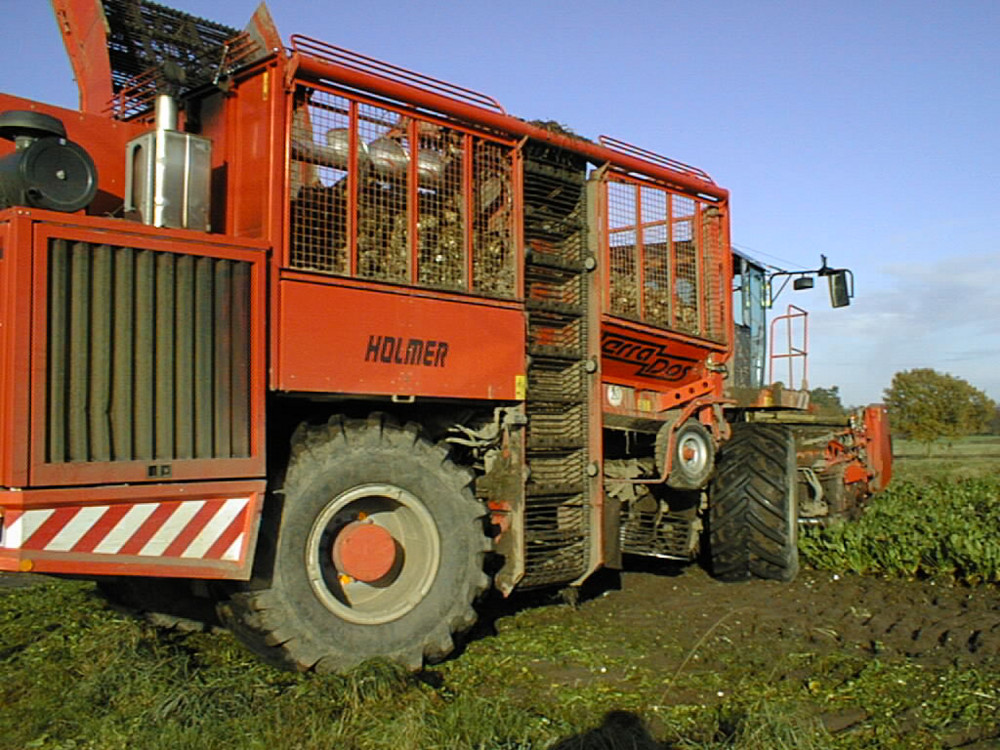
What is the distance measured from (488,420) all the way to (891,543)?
4.34 meters

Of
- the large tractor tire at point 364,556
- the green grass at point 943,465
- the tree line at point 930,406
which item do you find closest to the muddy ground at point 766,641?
the large tractor tire at point 364,556

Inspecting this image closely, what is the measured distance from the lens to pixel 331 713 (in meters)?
4.28

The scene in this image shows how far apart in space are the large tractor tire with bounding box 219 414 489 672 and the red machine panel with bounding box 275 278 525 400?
0.91ft

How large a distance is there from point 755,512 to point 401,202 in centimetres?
414

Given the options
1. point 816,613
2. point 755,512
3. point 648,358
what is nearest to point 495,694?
point 816,613

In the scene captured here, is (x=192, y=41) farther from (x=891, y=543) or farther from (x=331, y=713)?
(x=891, y=543)

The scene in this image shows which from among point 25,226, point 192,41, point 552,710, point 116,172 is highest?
point 192,41

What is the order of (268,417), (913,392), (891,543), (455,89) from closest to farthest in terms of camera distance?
(268,417)
(455,89)
(891,543)
(913,392)

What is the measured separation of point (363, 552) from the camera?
5.29 m

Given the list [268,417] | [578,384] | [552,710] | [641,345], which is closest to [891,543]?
[641,345]

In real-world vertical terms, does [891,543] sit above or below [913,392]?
below

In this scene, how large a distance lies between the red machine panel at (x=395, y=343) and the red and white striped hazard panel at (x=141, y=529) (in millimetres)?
755

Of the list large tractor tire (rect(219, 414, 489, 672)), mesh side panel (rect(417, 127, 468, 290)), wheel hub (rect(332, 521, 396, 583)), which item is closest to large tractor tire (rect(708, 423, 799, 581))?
large tractor tire (rect(219, 414, 489, 672))

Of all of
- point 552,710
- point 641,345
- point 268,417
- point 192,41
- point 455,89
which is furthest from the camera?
point 641,345
